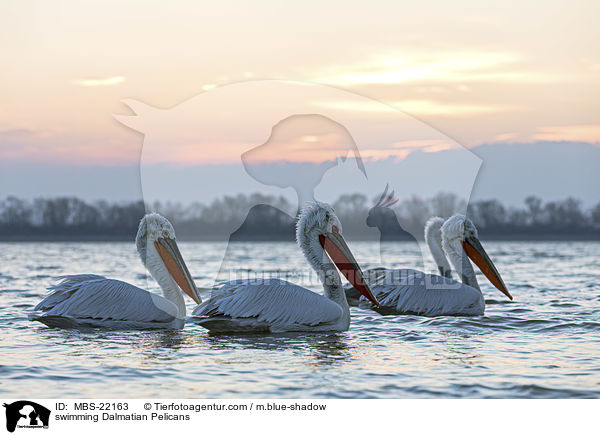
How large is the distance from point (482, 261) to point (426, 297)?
1019mm

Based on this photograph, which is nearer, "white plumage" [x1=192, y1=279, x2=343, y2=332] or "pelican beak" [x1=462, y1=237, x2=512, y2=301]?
"white plumage" [x1=192, y1=279, x2=343, y2=332]

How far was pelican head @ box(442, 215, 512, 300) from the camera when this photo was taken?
8133mm

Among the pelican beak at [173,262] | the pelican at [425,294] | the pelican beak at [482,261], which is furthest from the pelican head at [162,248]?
the pelican beak at [482,261]

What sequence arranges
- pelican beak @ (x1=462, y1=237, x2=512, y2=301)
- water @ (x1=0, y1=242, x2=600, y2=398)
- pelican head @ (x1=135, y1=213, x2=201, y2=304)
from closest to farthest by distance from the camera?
1. water @ (x1=0, y1=242, x2=600, y2=398)
2. pelican head @ (x1=135, y1=213, x2=201, y2=304)
3. pelican beak @ (x1=462, y1=237, x2=512, y2=301)

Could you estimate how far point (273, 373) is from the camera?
5062 millimetres

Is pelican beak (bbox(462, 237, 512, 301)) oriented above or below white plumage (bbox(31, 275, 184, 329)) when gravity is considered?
above

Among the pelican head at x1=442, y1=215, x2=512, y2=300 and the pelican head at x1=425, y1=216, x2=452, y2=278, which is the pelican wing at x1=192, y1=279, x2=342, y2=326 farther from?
the pelican head at x1=425, y1=216, x2=452, y2=278

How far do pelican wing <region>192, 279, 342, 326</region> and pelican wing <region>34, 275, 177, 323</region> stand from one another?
41 cm

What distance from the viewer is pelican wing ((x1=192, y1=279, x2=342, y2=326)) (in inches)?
242

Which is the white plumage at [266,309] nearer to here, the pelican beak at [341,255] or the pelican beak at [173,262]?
the pelican beak at [341,255]

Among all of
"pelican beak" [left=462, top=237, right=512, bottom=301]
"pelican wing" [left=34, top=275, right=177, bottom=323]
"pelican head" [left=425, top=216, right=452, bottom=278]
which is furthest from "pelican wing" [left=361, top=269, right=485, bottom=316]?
"pelican wing" [left=34, top=275, right=177, bottom=323]

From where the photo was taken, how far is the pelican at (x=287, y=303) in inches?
243
